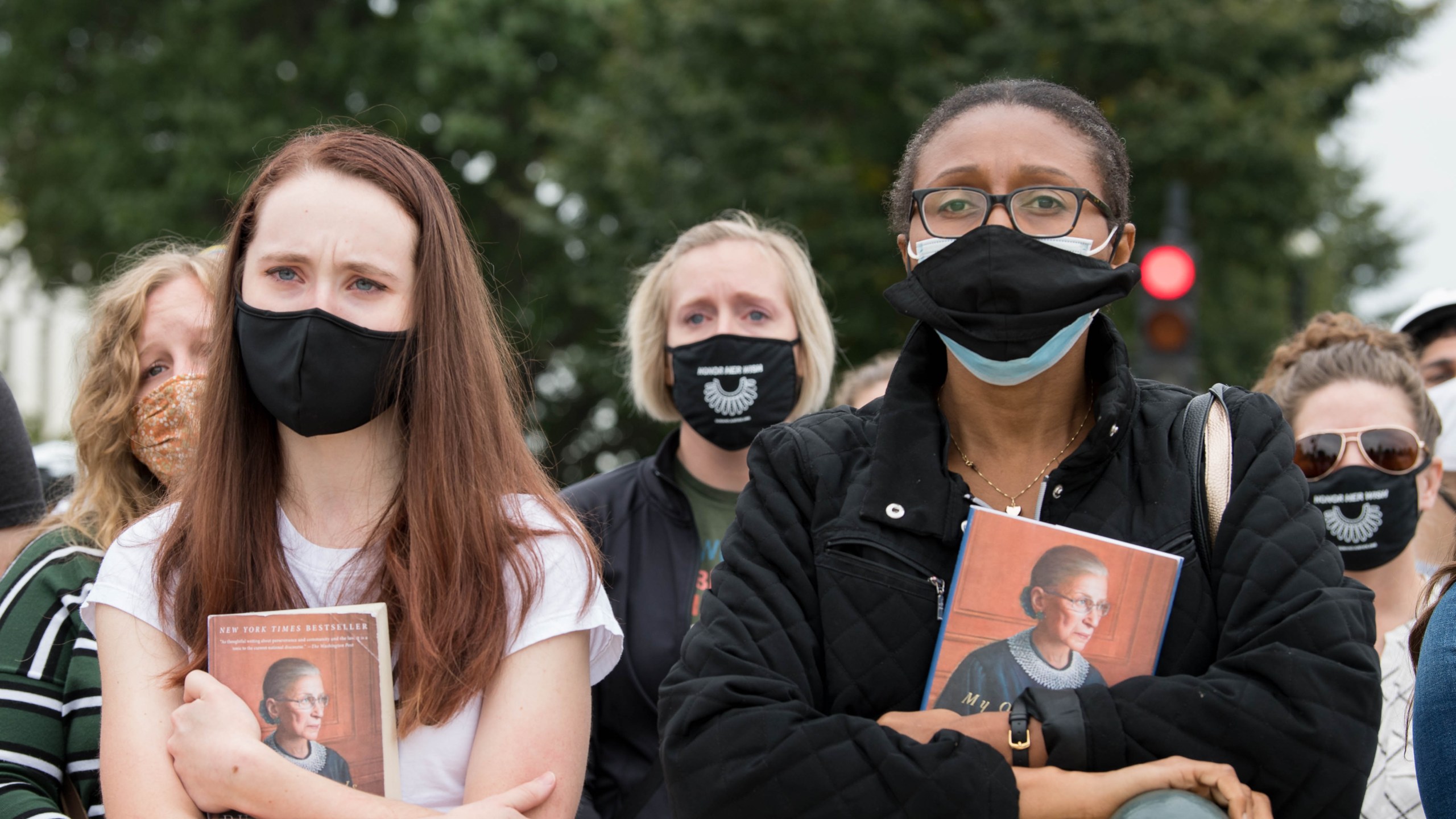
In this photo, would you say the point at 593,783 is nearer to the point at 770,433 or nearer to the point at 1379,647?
the point at 770,433

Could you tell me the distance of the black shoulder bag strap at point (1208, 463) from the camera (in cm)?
231

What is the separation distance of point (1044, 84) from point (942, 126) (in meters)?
0.22

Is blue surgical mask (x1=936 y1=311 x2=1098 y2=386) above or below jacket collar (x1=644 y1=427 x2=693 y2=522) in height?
above

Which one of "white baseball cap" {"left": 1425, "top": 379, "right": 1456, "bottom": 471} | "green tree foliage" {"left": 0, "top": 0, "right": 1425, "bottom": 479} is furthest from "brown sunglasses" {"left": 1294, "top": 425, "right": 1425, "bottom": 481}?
"green tree foliage" {"left": 0, "top": 0, "right": 1425, "bottom": 479}

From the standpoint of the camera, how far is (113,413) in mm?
3258

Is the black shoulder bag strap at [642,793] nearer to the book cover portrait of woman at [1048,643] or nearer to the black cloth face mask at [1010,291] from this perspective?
the book cover portrait of woman at [1048,643]

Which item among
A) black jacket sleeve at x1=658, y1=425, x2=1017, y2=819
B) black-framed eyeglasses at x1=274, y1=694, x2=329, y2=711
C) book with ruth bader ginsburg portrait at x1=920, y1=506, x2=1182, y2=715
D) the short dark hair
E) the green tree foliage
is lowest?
black-framed eyeglasses at x1=274, y1=694, x2=329, y2=711

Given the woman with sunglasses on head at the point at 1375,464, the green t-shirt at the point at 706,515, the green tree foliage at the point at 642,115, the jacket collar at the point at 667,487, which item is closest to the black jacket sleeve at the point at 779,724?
the green t-shirt at the point at 706,515

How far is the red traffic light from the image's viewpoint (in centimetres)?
863

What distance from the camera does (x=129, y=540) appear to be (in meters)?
2.61

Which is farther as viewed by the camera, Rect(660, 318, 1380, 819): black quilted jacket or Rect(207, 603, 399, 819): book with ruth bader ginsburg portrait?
Rect(207, 603, 399, 819): book with ruth bader ginsburg portrait

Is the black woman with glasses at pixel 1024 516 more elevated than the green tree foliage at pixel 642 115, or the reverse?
the green tree foliage at pixel 642 115

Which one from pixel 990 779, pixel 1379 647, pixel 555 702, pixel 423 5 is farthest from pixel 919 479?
pixel 423 5

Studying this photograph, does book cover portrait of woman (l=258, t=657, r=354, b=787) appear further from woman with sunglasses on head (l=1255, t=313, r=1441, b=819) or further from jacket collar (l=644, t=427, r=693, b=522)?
woman with sunglasses on head (l=1255, t=313, r=1441, b=819)
